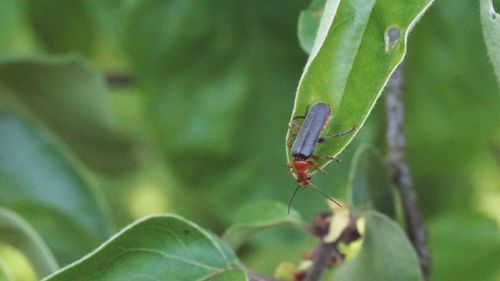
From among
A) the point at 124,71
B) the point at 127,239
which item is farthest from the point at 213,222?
the point at 127,239

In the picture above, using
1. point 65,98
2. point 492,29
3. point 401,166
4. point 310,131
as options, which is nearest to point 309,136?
point 310,131

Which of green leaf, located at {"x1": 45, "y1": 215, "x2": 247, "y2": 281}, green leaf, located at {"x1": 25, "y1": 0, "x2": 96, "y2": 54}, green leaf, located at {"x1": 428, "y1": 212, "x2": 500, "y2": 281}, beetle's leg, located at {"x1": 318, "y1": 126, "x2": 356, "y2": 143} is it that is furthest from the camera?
green leaf, located at {"x1": 25, "y1": 0, "x2": 96, "y2": 54}

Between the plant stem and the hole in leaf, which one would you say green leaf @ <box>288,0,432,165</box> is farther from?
the plant stem

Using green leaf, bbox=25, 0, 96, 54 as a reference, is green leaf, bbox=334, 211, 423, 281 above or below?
below

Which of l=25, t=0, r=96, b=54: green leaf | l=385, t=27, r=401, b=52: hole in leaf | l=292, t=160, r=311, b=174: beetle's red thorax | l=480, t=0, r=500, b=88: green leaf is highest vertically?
l=25, t=0, r=96, b=54: green leaf

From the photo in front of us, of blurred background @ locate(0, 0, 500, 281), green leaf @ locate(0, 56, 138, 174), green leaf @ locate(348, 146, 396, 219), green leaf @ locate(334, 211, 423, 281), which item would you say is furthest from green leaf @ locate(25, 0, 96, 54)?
green leaf @ locate(334, 211, 423, 281)

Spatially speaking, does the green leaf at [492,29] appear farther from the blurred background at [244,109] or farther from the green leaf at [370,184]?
the blurred background at [244,109]
